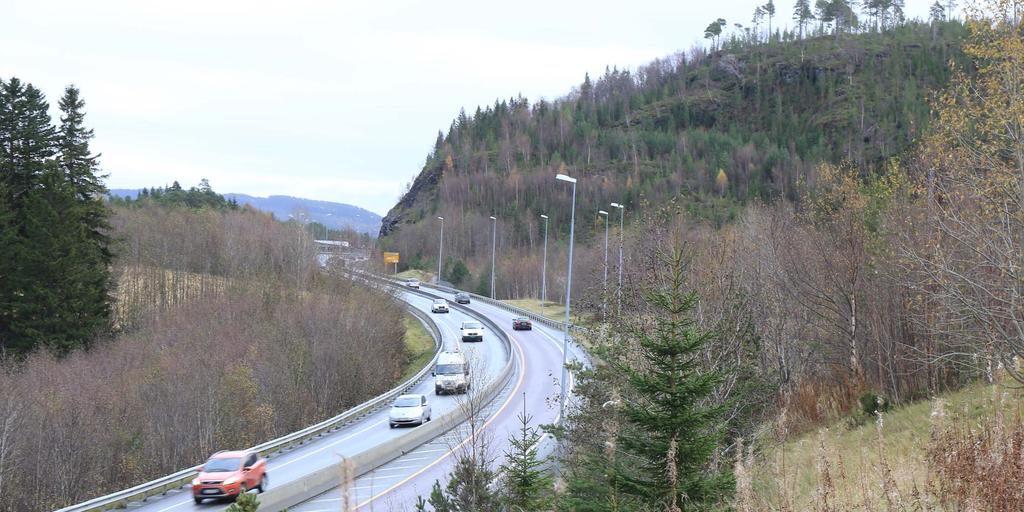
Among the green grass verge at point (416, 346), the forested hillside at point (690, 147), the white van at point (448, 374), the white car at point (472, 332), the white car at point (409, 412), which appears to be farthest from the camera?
the forested hillside at point (690, 147)

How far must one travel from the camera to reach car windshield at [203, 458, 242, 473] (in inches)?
872

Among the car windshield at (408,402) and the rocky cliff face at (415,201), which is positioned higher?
the rocky cliff face at (415,201)

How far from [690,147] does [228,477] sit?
15614 centimetres

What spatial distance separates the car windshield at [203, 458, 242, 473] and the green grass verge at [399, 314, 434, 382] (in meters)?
31.8

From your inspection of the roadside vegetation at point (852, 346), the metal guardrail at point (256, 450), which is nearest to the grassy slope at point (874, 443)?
the roadside vegetation at point (852, 346)

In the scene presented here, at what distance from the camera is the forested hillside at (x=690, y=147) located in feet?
456

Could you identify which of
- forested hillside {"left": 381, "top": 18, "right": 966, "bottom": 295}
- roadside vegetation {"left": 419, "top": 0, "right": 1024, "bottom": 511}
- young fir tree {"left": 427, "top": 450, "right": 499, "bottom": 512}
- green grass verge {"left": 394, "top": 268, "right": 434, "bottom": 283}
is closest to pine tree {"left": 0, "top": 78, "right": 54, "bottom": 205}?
roadside vegetation {"left": 419, "top": 0, "right": 1024, "bottom": 511}

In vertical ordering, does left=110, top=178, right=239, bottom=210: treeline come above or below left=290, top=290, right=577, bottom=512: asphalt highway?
above

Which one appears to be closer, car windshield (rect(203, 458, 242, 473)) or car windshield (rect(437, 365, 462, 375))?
car windshield (rect(203, 458, 242, 473))

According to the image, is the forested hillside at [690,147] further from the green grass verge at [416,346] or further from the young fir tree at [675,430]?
the young fir tree at [675,430]

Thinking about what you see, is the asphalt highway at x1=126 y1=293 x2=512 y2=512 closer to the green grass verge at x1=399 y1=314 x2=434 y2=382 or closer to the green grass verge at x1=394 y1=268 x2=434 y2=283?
the green grass verge at x1=399 y1=314 x2=434 y2=382

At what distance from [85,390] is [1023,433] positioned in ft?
141

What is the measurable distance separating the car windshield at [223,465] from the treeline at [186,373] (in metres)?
14.1

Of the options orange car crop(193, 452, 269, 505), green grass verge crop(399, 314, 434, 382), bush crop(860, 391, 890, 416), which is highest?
bush crop(860, 391, 890, 416)
